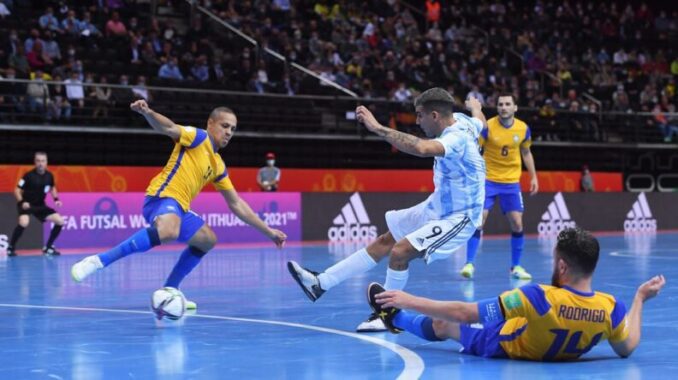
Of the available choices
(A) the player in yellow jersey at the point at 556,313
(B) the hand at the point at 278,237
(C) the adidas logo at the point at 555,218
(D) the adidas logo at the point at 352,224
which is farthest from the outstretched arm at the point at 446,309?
(C) the adidas logo at the point at 555,218

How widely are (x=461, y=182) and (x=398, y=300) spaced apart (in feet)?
8.13

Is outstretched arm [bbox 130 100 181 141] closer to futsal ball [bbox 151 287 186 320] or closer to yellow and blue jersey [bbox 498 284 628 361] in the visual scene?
futsal ball [bbox 151 287 186 320]

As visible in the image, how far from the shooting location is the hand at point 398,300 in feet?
20.9

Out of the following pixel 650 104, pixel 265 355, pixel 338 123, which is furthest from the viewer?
pixel 650 104

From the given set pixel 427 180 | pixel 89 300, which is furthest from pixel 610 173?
pixel 89 300

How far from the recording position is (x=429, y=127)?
842 centimetres

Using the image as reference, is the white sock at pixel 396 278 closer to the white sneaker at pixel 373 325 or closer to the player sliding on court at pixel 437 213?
the player sliding on court at pixel 437 213

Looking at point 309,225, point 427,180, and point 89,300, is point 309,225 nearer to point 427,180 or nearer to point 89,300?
point 427,180

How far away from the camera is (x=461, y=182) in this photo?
8.70 meters

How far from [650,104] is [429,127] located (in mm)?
28021

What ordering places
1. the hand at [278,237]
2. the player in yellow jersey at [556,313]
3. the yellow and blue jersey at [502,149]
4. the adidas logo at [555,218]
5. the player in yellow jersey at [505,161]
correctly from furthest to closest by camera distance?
the adidas logo at [555,218]
the yellow and blue jersey at [502,149]
the player in yellow jersey at [505,161]
the hand at [278,237]
the player in yellow jersey at [556,313]

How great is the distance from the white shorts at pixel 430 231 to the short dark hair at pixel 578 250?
7.54ft

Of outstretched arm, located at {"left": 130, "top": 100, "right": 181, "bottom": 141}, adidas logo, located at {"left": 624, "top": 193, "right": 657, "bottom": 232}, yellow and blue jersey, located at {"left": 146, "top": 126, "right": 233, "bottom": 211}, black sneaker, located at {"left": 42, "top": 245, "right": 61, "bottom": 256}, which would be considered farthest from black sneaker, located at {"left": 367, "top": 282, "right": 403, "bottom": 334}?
Result: adidas logo, located at {"left": 624, "top": 193, "right": 657, "bottom": 232}

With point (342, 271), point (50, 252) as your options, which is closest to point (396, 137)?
point (342, 271)
